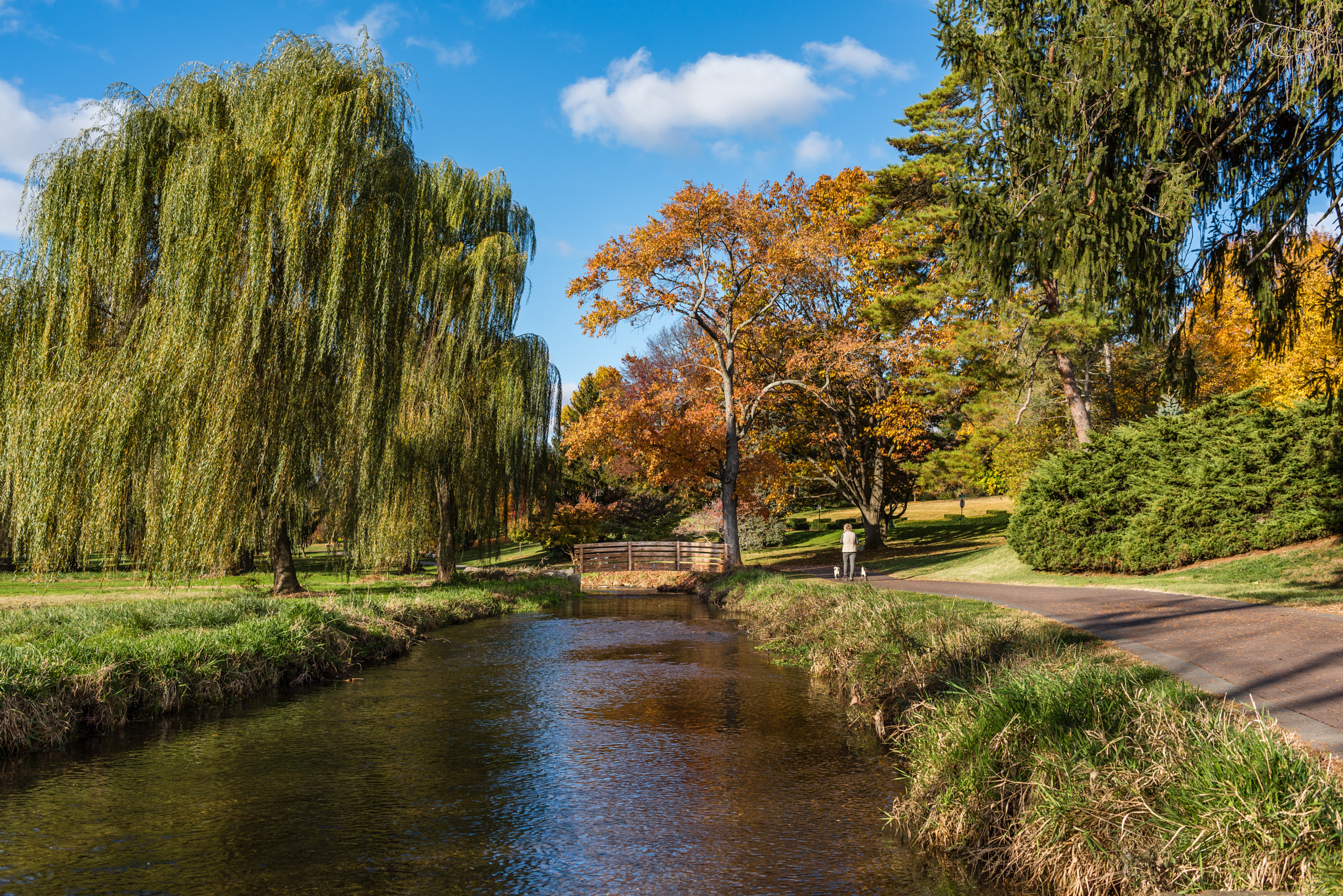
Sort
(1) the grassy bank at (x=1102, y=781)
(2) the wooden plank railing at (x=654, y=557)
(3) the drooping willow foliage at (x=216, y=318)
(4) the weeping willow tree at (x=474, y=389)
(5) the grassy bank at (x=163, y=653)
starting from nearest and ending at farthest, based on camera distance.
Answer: (1) the grassy bank at (x=1102, y=781) → (5) the grassy bank at (x=163, y=653) → (3) the drooping willow foliage at (x=216, y=318) → (4) the weeping willow tree at (x=474, y=389) → (2) the wooden plank railing at (x=654, y=557)

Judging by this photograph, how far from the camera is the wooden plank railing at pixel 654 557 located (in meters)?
29.3

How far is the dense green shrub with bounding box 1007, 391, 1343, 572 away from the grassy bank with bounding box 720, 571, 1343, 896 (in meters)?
11.4

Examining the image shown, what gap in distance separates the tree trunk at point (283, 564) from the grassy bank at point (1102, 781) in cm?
1232

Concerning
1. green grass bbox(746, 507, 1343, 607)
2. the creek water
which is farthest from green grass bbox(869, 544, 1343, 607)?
the creek water

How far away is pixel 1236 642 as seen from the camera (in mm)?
9039

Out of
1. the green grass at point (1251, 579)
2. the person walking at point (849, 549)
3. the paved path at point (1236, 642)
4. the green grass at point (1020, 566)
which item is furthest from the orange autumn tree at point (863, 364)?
the paved path at point (1236, 642)

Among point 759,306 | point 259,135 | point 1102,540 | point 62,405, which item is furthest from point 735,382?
point 62,405

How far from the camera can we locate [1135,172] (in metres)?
9.74

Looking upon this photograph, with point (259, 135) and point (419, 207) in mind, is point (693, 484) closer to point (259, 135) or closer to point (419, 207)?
point (419, 207)

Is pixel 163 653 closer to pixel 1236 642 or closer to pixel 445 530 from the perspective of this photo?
pixel 445 530

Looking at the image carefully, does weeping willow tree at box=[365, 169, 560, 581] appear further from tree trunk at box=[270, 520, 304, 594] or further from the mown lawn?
the mown lawn

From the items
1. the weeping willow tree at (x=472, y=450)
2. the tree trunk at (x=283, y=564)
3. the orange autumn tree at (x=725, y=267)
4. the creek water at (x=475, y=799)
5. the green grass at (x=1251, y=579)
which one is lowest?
the creek water at (x=475, y=799)

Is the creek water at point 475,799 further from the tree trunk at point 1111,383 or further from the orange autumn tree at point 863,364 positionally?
the tree trunk at point 1111,383

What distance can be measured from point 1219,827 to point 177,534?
1279 cm
